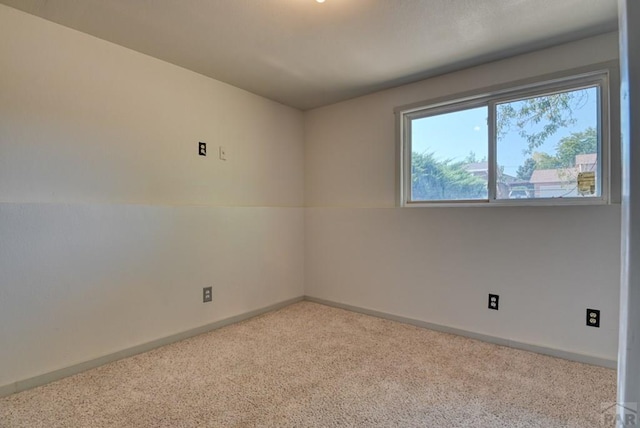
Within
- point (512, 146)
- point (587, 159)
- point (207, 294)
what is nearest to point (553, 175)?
point (587, 159)

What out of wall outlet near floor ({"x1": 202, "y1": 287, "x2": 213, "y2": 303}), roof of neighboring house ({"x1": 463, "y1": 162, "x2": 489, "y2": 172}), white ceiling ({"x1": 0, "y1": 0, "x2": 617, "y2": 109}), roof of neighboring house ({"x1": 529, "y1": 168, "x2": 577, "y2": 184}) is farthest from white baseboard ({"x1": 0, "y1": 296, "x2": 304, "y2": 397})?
roof of neighboring house ({"x1": 529, "y1": 168, "x2": 577, "y2": 184})

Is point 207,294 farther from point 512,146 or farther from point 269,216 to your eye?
point 512,146

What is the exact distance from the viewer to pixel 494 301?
2584 millimetres

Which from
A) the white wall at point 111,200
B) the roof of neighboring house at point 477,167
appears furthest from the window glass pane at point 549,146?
the white wall at point 111,200

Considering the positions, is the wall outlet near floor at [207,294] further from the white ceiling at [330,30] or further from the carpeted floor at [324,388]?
the white ceiling at [330,30]

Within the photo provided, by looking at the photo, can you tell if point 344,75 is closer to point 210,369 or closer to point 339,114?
point 339,114

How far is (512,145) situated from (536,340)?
1.49 metres

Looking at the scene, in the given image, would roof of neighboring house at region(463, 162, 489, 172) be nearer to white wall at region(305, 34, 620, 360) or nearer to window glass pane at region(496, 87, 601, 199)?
window glass pane at region(496, 87, 601, 199)

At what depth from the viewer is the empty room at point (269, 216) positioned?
187 centimetres

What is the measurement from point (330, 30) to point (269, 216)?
74.1 inches

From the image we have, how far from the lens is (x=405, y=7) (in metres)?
1.90

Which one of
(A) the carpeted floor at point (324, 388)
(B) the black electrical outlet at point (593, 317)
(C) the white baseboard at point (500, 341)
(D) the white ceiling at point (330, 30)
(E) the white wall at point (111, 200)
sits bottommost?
(A) the carpeted floor at point (324, 388)

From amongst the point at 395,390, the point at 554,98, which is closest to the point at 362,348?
the point at 395,390

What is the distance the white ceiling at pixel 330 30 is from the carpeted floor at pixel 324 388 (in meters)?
2.22
